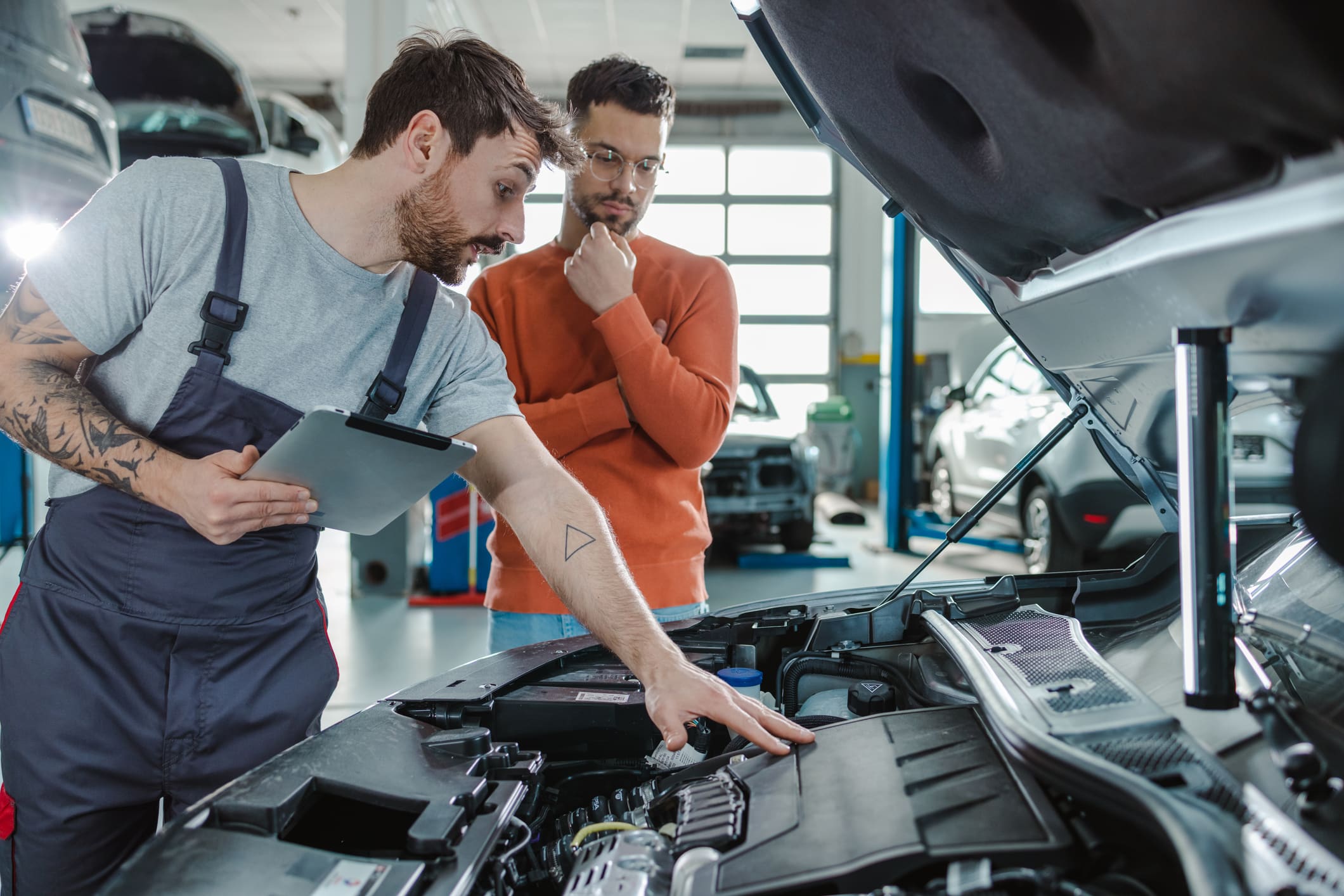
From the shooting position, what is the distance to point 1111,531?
398 cm

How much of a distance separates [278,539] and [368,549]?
13.1ft

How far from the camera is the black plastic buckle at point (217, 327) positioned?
1147mm

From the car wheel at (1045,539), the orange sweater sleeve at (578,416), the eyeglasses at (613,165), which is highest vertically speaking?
the eyeglasses at (613,165)

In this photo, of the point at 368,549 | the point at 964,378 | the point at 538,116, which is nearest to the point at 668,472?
the point at 538,116

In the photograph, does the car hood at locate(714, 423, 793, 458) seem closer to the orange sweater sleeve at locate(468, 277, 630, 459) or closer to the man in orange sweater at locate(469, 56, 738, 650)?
the man in orange sweater at locate(469, 56, 738, 650)

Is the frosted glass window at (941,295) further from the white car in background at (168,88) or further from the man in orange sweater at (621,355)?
the man in orange sweater at (621,355)

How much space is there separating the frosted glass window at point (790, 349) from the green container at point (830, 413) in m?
1.61

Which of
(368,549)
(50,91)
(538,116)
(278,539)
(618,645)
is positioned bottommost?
(368,549)

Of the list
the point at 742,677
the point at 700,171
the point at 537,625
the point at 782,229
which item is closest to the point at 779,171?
the point at 782,229

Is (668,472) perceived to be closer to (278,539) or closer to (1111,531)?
(278,539)

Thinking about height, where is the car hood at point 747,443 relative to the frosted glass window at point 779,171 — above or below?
below

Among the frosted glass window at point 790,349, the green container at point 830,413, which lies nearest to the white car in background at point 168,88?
the green container at point 830,413

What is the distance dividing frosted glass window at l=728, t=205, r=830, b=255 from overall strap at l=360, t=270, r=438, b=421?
960cm

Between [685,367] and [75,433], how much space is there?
93cm
